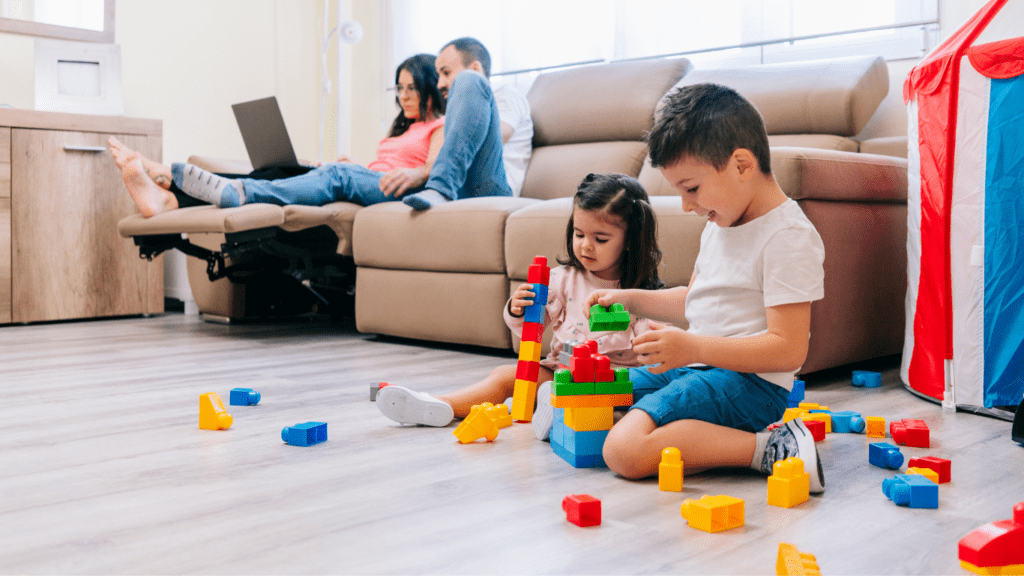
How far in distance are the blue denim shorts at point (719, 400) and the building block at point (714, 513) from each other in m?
0.21

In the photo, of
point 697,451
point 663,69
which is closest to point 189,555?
point 697,451

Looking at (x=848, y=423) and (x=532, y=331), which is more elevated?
(x=532, y=331)

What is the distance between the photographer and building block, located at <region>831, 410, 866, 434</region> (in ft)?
4.47

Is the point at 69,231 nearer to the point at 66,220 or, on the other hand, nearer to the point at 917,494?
the point at 66,220

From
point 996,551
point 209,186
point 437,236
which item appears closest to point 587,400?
point 996,551

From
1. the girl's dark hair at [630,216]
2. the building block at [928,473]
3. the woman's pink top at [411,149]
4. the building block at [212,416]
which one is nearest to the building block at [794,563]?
the building block at [928,473]

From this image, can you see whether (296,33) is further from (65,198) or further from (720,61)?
(720,61)


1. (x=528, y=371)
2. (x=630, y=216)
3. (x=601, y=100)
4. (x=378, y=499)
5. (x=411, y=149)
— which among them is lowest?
(x=378, y=499)

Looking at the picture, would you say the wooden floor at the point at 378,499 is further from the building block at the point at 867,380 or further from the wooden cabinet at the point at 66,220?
→ the wooden cabinet at the point at 66,220

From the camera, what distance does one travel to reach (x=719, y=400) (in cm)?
111

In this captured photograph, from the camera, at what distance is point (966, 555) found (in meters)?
0.76

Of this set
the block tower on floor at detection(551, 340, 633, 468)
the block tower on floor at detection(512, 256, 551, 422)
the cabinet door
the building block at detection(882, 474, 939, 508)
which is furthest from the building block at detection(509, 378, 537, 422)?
the cabinet door

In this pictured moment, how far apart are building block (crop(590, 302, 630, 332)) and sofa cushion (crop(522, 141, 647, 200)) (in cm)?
145

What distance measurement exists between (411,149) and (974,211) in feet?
5.77
